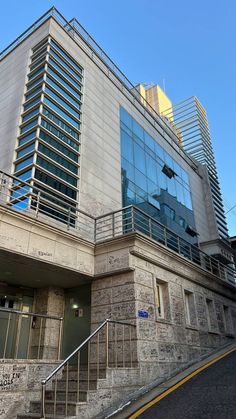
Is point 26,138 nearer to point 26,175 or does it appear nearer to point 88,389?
point 26,175

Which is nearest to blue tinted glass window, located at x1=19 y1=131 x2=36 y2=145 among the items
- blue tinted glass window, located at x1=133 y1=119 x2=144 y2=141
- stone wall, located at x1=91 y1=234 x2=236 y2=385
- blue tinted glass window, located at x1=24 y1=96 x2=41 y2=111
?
blue tinted glass window, located at x1=24 y1=96 x2=41 y2=111

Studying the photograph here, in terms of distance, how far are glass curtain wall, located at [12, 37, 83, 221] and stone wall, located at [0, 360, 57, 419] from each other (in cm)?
639

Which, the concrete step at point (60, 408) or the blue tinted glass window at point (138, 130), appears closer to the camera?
the concrete step at point (60, 408)

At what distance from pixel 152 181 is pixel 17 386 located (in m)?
15.3

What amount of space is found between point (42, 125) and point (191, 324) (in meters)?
10.9

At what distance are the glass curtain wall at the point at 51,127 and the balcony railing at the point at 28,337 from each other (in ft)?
14.1

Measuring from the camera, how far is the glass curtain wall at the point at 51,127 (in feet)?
46.0

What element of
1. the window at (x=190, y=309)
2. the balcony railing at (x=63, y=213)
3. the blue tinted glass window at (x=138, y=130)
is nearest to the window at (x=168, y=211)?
the blue tinted glass window at (x=138, y=130)

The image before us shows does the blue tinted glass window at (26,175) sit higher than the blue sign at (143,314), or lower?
higher

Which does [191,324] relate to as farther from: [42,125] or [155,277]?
[42,125]

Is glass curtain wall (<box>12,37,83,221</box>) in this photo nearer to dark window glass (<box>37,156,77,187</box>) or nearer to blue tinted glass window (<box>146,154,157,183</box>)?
dark window glass (<box>37,156,77,187</box>)

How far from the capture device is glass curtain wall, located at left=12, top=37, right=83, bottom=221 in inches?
552

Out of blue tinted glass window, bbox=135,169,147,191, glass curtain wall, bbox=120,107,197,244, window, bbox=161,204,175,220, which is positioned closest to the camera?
glass curtain wall, bbox=120,107,197,244

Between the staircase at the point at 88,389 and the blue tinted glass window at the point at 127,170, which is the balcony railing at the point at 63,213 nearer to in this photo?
the staircase at the point at 88,389
